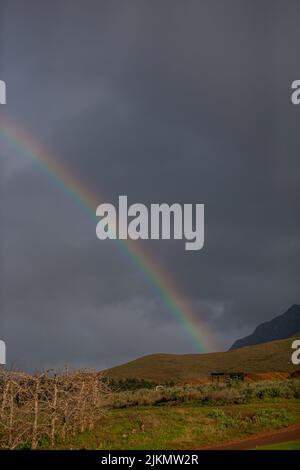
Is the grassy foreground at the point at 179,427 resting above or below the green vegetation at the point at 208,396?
below

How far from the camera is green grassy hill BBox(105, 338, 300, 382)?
11400cm

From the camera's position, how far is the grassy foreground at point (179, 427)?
30109 millimetres

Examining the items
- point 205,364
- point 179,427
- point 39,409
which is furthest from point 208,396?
point 205,364

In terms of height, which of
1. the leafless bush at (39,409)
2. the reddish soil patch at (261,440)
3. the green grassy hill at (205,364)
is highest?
the green grassy hill at (205,364)

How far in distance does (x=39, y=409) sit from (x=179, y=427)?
7.52m

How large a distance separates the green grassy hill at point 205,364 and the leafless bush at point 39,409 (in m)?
74.1

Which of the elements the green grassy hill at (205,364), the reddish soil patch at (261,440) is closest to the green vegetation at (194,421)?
the reddish soil patch at (261,440)

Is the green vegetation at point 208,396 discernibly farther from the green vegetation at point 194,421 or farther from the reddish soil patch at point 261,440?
the reddish soil patch at point 261,440

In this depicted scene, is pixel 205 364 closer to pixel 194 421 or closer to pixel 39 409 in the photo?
pixel 194 421

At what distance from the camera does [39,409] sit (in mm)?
30641

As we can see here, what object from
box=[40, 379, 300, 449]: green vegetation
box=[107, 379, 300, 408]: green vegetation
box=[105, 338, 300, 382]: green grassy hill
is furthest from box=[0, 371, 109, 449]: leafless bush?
box=[105, 338, 300, 382]: green grassy hill

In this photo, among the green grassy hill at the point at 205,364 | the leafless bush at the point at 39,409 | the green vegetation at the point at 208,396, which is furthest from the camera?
the green grassy hill at the point at 205,364
